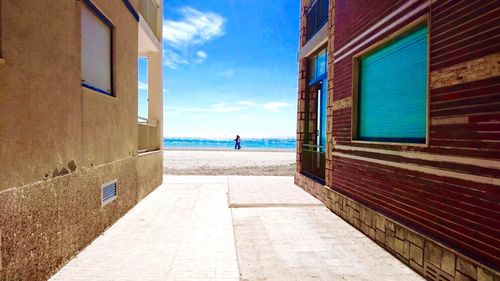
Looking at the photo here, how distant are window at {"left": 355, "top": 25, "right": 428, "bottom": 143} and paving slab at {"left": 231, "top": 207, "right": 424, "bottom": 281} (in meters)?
1.96

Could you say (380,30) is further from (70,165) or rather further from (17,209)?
(17,209)

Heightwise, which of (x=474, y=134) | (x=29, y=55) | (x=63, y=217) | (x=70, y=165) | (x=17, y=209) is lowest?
(x=63, y=217)

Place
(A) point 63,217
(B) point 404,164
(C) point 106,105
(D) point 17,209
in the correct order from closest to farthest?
(D) point 17,209 < (A) point 63,217 < (B) point 404,164 < (C) point 106,105

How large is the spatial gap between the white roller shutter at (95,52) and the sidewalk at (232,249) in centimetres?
294

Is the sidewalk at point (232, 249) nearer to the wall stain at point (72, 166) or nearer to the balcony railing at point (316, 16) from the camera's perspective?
the wall stain at point (72, 166)

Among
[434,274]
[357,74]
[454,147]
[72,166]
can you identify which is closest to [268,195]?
[357,74]

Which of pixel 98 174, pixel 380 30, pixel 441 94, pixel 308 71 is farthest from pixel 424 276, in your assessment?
pixel 308 71

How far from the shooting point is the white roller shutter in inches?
218

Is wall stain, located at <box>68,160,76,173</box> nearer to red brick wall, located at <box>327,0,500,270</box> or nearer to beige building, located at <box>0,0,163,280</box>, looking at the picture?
beige building, located at <box>0,0,163,280</box>

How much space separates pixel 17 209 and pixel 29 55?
177 cm

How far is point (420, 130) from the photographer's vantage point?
4.83 m

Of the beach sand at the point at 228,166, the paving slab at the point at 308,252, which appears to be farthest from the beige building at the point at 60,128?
the beach sand at the point at 228,166

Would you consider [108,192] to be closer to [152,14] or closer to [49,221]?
[49,221]

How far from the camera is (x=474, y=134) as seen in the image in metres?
3.63
